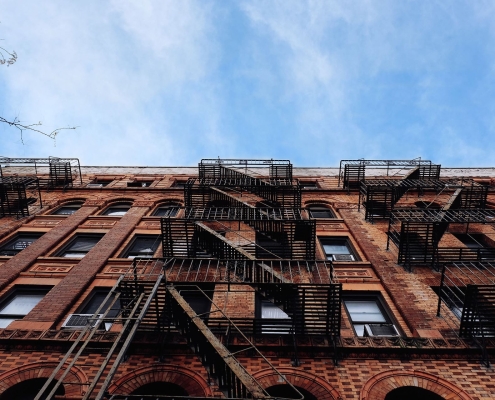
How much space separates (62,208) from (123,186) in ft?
13.6

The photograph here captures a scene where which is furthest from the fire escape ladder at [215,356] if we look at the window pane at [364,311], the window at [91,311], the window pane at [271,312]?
the window pane at [364,311]

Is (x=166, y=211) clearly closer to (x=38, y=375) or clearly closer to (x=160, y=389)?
(x=38, y=375)

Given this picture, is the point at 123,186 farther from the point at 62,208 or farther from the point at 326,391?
the point at 326,391

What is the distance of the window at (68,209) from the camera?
2124 cm

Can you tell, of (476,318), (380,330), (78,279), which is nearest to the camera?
(476,318)

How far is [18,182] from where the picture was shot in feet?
67.2

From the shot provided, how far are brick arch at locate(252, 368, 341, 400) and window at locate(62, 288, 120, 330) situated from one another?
4.27 metres

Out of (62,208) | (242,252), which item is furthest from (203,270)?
(62,208)

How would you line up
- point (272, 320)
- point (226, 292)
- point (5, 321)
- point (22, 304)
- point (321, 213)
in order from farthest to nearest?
1. point (321, 213)
2. point (22, 304)
3. point (226, 292)
4. point (5, 321)
5. point (272, 320)

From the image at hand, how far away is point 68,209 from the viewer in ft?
72.0

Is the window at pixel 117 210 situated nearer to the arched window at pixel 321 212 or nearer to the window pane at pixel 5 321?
the window pane at pixel 5 321

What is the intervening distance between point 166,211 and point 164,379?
42.7 ft

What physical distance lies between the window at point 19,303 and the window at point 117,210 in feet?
27.8

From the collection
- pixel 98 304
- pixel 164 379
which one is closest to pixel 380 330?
pixel 164 379
